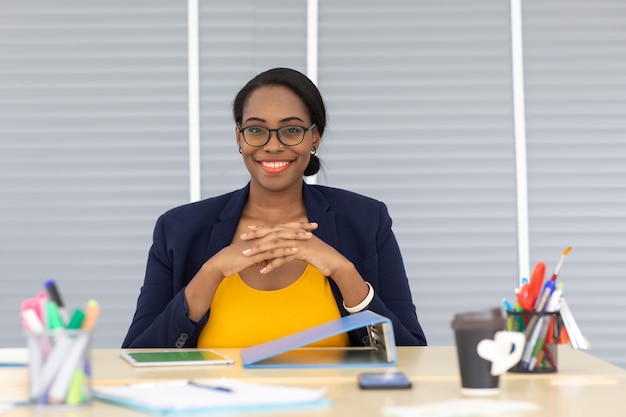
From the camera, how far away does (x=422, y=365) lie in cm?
173

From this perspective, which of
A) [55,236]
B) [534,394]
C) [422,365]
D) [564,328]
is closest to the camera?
[534,394]

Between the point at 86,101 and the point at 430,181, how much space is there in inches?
53.0

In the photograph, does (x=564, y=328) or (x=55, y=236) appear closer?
(x=564, y=328)

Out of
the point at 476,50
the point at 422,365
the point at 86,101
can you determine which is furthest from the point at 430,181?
the point at 422,365

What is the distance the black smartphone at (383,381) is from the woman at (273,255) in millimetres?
655

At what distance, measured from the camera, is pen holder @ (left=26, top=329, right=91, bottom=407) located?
4.16ft

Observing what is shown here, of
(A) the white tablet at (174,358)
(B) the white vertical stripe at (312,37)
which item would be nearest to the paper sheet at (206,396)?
(A) the white tablet at (174,358)

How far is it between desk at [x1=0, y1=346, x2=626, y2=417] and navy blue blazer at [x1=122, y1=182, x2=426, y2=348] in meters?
0.45

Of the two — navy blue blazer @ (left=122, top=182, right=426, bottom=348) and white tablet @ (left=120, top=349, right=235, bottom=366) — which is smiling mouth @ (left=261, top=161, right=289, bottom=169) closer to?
navy blue blazer @ (left=122, top=182, right=426, bottom=348)

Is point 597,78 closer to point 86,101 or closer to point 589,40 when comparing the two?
point 589,40

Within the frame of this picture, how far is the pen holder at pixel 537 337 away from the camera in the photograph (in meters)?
1.58

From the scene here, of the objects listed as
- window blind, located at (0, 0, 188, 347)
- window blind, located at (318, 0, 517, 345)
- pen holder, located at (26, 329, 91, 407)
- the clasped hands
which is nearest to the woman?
the clasped hands

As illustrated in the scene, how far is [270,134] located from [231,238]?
0.91 ft

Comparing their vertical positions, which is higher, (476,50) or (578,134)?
(476,50)
